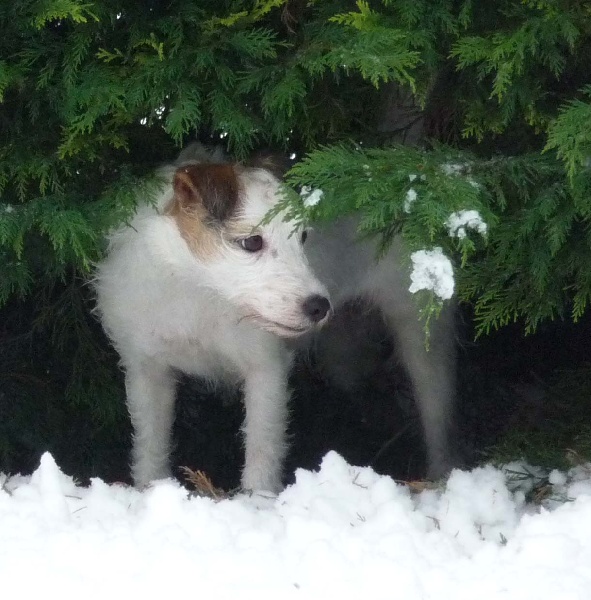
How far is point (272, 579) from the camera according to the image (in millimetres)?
2113

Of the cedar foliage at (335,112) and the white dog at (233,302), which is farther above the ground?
the cedar foliage at (335,112)

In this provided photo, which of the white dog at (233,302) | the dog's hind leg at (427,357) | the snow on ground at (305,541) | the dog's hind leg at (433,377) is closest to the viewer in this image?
the snow on ground at (305,541)

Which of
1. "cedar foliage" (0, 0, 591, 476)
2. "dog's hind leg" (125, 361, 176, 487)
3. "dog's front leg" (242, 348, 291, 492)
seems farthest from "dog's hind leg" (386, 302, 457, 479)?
"dog's hind leg" (125, 361, 176, 487)

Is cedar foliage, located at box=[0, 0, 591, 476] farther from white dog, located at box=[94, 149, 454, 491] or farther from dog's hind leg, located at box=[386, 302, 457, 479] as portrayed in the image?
dog's hind leg, located at box=[386, 302, 457, 479]

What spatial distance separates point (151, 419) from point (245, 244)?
1.22 metres

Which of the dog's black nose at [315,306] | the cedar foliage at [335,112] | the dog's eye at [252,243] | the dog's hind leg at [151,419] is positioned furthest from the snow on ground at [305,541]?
the dog's hind leg at [151,419]

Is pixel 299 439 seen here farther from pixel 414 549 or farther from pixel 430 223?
pixel 430 223

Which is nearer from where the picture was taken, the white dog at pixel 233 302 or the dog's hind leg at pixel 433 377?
the white dog at pixel 233 302

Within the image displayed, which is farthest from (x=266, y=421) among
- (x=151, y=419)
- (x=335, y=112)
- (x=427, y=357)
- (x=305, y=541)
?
(x=335, y=112)

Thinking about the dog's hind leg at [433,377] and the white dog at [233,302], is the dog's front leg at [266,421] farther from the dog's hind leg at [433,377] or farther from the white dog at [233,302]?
the dog's hind leg at [433,377]

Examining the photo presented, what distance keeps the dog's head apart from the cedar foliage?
177 mm

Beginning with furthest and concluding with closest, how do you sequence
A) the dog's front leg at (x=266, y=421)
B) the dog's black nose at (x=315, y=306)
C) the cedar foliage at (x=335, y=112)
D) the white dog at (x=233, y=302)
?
the dog's front leg at (x=266, y=421) < the white dog at (x=233, y=302) < the dog's black nose at (x=315, y=306) < the cedar foliage at (x=335, y=112)

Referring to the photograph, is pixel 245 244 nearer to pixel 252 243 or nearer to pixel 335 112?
pixel 252 243

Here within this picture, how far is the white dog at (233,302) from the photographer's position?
2.98 meters
